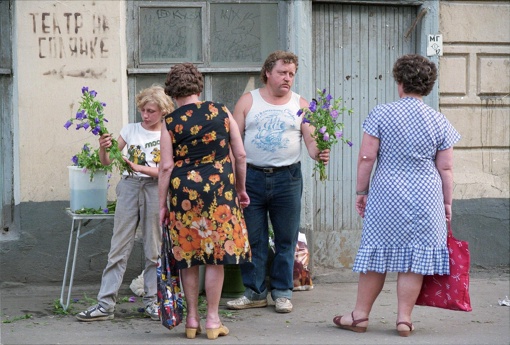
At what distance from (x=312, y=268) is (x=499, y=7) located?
121 inches

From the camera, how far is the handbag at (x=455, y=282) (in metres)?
6.08

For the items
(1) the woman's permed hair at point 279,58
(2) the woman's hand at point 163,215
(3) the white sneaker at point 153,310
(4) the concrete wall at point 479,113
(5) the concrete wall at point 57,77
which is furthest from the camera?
(4) the concrete wall at point 479,113

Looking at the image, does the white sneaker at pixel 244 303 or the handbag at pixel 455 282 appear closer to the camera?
the handbag at pixel 455 282

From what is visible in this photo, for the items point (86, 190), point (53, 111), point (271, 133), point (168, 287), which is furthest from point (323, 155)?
point (53, 111)

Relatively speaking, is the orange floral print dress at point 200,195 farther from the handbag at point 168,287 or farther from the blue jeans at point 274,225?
the blue jeans at point 274,225

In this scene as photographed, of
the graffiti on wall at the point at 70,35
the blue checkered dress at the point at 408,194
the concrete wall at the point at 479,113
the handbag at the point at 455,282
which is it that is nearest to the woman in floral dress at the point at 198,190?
the blue checkered dress at the point at 408,194

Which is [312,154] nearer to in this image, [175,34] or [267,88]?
[267,88]

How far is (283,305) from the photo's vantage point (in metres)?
7.05

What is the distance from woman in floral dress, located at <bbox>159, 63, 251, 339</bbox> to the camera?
234 inches

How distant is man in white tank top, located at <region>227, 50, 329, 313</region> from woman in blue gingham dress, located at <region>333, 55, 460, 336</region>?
30.3 inches

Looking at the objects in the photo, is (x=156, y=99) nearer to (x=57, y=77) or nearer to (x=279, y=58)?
(x=279, y=58)

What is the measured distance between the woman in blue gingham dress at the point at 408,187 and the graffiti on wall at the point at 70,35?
2.81 meters

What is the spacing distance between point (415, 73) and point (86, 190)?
2.58m

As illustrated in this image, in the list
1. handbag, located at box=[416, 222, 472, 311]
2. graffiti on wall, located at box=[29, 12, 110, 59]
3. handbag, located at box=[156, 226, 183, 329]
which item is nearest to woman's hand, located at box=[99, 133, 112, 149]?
handbag, located at box=[156, 226, 183, 329]
